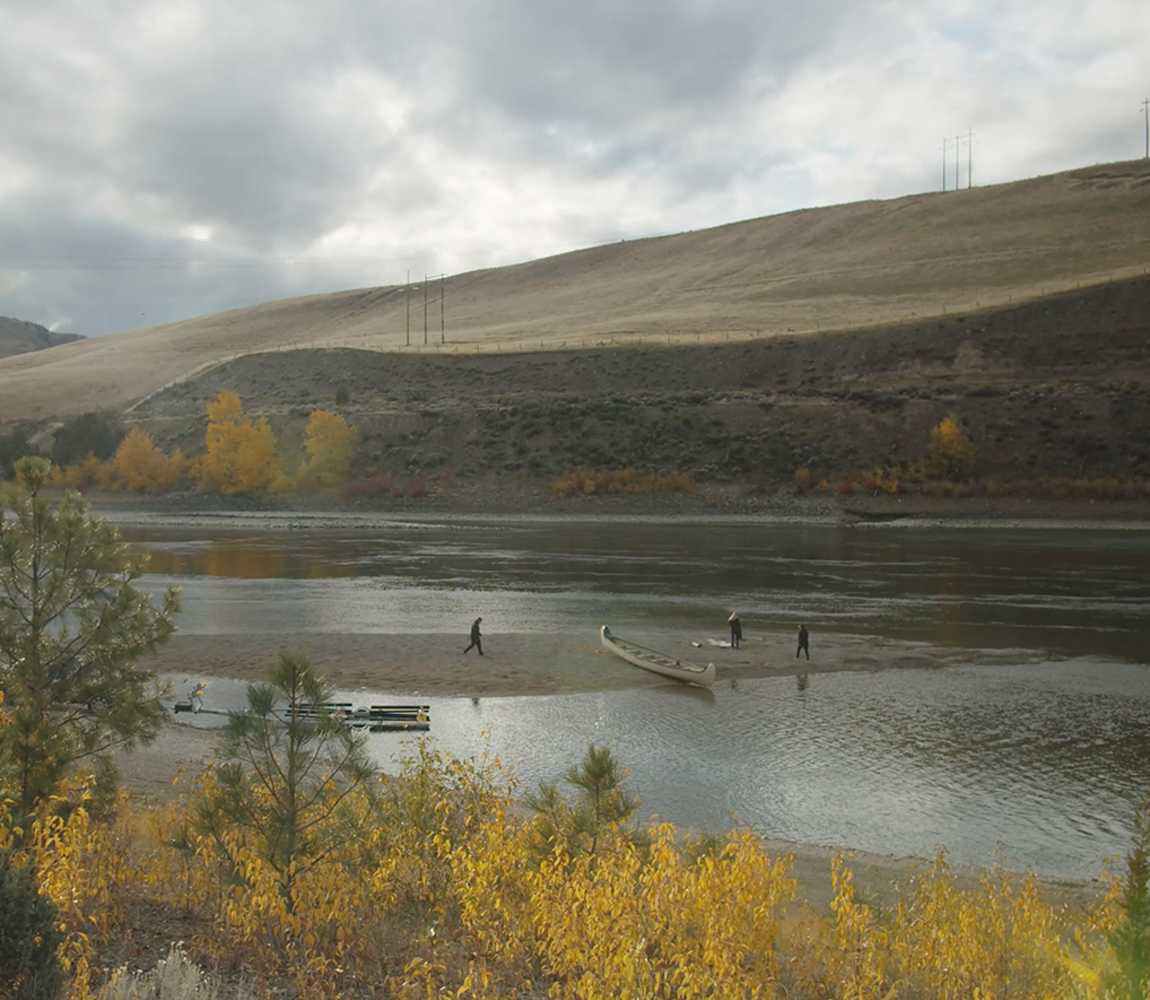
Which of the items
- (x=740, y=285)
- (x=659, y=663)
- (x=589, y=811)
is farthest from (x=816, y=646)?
(x=740, y=285)

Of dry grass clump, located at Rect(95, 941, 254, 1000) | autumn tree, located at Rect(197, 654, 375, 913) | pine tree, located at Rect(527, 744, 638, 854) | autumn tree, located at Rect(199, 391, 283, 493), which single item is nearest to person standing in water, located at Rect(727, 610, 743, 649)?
pine tree, located at Rect(527, 744, 638, 854)

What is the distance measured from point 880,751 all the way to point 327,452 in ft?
232

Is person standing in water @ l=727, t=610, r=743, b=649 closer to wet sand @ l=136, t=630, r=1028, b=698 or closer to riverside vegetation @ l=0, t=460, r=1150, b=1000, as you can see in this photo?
wet sand @ l=136, t=630, r=1028, b=698

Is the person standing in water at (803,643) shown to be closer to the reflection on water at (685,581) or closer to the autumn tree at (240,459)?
the reflection on water at (685,581)

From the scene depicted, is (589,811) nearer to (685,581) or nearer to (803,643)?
(803,643)

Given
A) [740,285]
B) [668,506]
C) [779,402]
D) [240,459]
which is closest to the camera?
[668,506]

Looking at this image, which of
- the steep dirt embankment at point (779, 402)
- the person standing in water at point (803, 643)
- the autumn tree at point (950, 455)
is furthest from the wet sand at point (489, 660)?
the steep dirt embankment at point (779, 402)

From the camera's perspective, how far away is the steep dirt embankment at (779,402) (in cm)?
7825

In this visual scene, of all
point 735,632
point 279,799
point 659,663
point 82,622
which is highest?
point 82,622

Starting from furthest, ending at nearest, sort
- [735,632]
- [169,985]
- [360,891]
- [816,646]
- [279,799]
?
[816,646]
[735,632]
[279,799]
[360,891]
[169,985]

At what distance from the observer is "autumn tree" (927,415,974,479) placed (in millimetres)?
74125

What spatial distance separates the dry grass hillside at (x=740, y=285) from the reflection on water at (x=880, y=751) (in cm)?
7841

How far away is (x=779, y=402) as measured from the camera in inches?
3425

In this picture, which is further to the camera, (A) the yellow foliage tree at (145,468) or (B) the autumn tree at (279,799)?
(A) the yellow foliage tree at (145,468)
